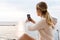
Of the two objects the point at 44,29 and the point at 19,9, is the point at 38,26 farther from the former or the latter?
the point at 19,9

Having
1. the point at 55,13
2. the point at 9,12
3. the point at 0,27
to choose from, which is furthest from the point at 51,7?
the point at 0,27

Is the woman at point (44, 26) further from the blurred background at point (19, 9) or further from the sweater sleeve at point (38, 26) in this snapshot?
the blurred background at point (19, 9)

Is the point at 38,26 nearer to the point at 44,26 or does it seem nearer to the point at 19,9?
the point at 44,26

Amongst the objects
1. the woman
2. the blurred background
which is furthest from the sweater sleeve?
the blurred background

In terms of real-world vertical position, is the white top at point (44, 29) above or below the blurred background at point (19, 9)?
below

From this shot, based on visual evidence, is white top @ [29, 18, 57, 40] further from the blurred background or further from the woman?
the blurred background

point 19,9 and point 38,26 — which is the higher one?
point 19,9

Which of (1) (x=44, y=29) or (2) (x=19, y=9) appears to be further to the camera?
(2) (x=19, y=9)

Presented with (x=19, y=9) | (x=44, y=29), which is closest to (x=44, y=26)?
(x=44, y=29)

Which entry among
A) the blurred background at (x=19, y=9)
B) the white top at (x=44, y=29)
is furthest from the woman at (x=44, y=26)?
the blurred background at (x=19, y=9)

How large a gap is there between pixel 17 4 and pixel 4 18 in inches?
13.4

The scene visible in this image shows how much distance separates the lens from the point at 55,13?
8.34ft

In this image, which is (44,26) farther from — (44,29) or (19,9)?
(19,9)

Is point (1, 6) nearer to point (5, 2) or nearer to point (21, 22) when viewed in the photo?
point (5, 2)
